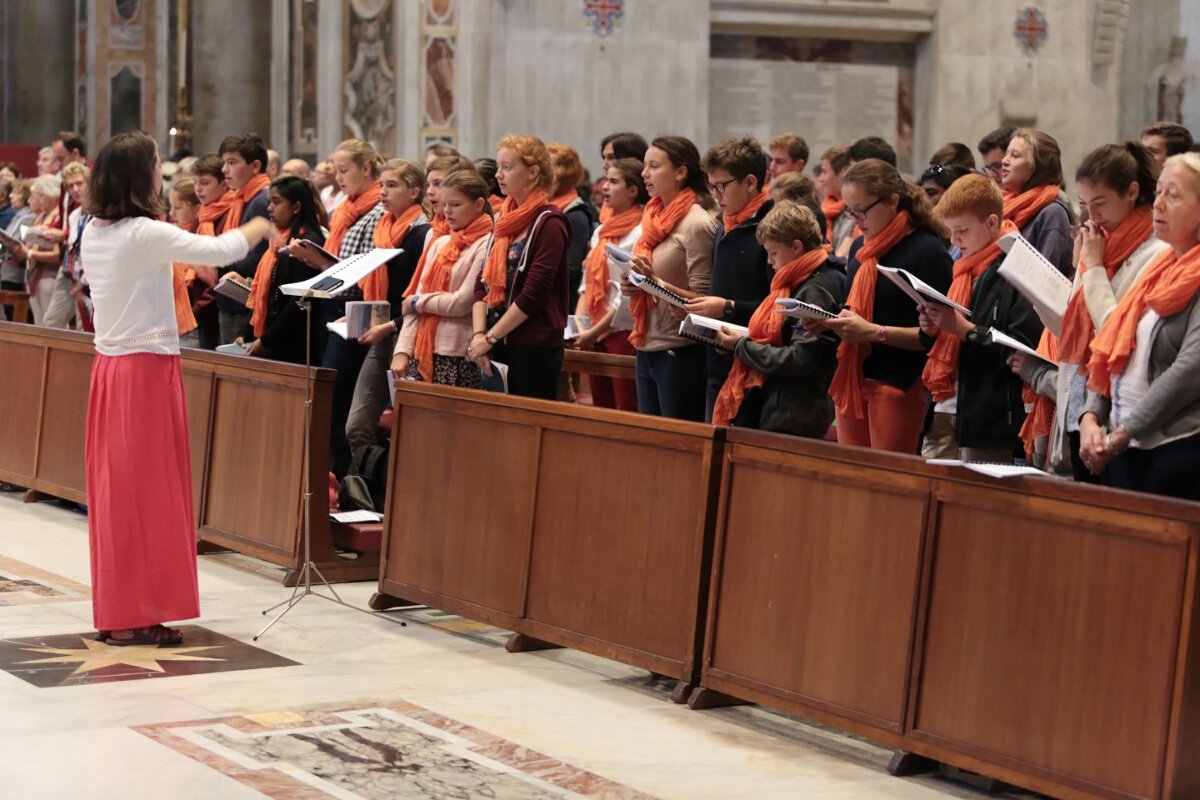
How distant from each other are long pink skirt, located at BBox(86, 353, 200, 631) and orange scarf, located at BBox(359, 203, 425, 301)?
80.1 inches

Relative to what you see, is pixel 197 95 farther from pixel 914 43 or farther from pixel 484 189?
pixel 484 189

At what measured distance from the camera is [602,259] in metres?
8.48

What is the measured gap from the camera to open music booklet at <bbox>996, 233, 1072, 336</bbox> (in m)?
5.34

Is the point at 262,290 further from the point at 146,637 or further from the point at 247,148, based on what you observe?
the point at 146,637

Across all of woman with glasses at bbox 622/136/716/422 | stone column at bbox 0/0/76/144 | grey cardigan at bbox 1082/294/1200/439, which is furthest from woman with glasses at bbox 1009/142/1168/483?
stone column at bbox 0/0/76/144

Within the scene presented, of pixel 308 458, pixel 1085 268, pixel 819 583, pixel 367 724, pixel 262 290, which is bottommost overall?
pixel 367 724

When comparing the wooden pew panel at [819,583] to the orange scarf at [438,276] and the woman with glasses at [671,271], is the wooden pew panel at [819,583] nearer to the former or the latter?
the woman with glasses at [671,271]

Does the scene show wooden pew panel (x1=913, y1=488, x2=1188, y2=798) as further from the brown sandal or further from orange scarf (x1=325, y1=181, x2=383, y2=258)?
orange scarf (x1=325, y1=181, x2=383, y2=258)

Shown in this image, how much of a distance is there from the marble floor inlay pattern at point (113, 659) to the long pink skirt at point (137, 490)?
0.14m

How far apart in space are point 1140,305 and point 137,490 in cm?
364

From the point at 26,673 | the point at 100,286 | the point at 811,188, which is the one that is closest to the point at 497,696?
the point at 26,673

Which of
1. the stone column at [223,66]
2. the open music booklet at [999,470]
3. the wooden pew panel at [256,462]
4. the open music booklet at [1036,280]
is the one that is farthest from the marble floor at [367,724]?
the stone column at [223,66]

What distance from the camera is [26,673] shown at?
240 inches

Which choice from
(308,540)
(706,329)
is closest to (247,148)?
(308,540)
